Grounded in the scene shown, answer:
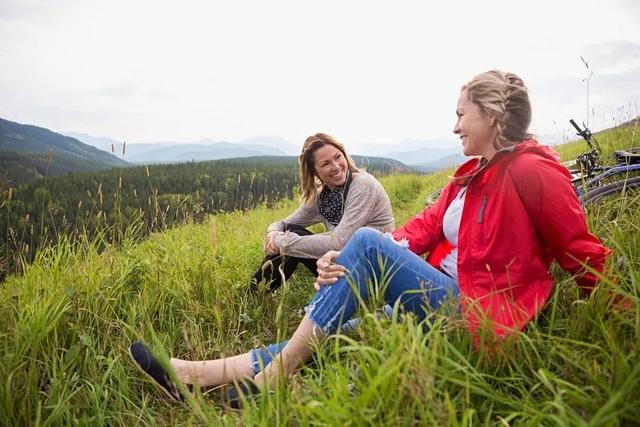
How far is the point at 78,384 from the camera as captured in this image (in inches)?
78.9

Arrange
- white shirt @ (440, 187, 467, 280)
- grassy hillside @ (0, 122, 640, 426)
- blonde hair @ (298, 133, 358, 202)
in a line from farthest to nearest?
blonde hair @ (298, 133, 358, 202), white shirt @ (440, 187, 467, 280), grassy hillside @ (0, 122, 640, 426)

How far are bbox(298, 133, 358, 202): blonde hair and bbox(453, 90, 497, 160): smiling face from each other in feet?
4.46

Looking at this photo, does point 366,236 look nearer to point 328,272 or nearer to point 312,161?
point 328,272

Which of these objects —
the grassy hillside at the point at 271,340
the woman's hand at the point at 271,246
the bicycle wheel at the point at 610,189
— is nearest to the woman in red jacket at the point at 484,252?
the grassy hillside at the point at 271,340

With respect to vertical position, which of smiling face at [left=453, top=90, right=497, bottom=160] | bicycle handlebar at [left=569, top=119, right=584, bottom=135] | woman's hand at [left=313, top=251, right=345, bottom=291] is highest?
bicycle handlebar at [left=569, top=119, right=584, bottom=135]

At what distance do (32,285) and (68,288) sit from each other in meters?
0.31

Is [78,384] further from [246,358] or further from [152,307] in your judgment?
[246,358]

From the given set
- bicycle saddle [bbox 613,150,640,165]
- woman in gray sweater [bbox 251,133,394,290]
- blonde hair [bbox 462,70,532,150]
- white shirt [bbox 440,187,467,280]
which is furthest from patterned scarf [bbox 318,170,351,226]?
bicycle saddle [bbox 613,150,640,165]

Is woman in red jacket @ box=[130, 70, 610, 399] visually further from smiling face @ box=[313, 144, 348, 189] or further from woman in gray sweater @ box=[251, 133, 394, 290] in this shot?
smiling face @ box=[313, 144, 348, 189]

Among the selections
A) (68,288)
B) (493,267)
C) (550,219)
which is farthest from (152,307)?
(550,219)

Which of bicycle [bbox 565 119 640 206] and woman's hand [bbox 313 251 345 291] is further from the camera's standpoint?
bicycle [bbox 565 119 640 206]

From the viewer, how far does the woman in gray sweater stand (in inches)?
112

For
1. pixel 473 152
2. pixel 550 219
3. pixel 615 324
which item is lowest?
pixel 615 324

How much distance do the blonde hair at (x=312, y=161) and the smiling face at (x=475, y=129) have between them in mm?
1361
